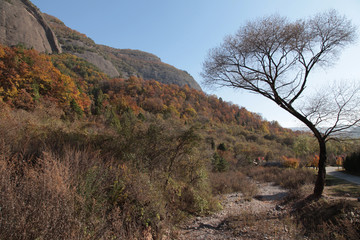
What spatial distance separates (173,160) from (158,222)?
91.3 inches

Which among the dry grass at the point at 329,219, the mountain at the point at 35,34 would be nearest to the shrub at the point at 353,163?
the dry grass at the point at 329,219

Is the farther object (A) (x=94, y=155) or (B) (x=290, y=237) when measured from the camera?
(A) (x=94, y=155)

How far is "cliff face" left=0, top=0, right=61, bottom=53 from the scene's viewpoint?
46312mm

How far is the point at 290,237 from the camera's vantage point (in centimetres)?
433

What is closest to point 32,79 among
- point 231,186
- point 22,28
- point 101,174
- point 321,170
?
point 101,174

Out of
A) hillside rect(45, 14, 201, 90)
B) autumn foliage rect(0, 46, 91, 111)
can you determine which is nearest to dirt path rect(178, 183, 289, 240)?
autumn foliage rect(0, 46, 91, 111)

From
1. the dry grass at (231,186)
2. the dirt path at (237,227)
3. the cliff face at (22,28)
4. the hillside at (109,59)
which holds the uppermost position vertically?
the hillside at (109,59)

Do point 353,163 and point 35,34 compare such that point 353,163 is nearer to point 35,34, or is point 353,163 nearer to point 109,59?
point 35,34

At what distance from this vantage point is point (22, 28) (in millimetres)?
50562

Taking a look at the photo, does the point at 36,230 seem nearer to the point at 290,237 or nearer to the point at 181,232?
the point at 181,232

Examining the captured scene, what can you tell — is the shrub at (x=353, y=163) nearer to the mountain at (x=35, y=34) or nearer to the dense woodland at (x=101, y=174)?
the dense woodland at (x=101, y=174)

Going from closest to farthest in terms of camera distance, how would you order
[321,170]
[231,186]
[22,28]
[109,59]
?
[321,170] → [231,186] → [22,28] → [109,59]

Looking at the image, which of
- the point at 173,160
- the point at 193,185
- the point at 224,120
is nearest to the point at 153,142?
the point at 173,160

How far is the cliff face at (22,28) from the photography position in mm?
46312
